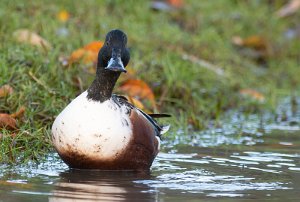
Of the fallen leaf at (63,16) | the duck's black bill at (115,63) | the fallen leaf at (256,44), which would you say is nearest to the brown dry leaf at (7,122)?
the duck's black bill at (115,63)

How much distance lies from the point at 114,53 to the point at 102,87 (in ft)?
0.74

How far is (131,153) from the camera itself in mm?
5445

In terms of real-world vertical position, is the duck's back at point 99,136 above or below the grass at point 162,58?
below

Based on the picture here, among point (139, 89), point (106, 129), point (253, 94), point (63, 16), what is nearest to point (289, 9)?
point (253, 94)

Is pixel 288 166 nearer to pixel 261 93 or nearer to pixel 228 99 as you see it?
pixel 228 99

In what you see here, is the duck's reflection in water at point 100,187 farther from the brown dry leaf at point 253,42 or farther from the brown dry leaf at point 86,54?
the brown dry leaf at point 253,42

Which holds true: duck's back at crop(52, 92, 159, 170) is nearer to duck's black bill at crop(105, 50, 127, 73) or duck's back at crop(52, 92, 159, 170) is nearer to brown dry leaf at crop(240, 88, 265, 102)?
duck's black bill at crop(105, 50, 127, 73)

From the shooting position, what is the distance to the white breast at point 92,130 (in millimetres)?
5273

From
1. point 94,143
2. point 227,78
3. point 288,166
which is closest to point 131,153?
point 94,143

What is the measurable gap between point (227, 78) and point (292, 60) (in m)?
2.13

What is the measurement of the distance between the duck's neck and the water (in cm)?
47

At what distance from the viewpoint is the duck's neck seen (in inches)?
216

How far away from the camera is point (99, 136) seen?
17.3ft

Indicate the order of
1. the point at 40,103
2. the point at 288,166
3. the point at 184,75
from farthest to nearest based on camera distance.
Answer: the point at 184,75 → the point at 40,103 → the point at 288,166
